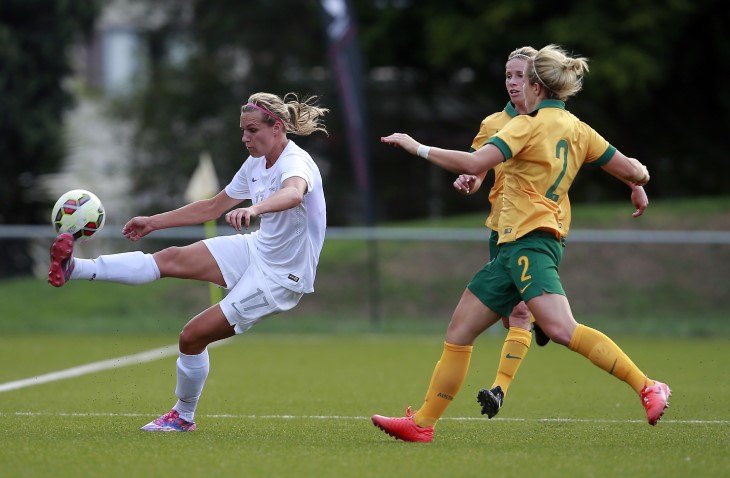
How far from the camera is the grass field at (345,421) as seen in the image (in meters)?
→ 5.57

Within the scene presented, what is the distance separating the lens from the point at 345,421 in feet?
24.7

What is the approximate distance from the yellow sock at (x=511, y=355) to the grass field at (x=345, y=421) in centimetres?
28

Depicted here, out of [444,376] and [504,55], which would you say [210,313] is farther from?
[504,55]

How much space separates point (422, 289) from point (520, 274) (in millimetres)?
12409

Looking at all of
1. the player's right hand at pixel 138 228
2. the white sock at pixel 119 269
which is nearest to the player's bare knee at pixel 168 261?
the white sock at pixel 119 269

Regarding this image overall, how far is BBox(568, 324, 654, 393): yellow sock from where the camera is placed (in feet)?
20.1

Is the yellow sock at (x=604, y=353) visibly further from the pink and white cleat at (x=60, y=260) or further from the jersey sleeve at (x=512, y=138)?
the pink and white cleat at (x=60, y=260)

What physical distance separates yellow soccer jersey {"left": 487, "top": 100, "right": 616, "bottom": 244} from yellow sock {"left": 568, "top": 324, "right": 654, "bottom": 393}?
0.57 m

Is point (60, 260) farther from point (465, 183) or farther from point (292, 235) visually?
point (465, 183)

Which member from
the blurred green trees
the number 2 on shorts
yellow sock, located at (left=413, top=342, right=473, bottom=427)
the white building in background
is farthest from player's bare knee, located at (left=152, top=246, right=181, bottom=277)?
the blurred green trees

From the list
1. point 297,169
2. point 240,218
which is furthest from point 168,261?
point 240,218

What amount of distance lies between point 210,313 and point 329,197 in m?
20.6

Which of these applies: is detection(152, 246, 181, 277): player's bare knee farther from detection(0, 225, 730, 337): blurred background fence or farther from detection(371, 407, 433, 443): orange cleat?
detection(0, 225, 730, 337): blurred background fence

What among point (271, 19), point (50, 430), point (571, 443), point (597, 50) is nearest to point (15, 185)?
point (271, 19)
